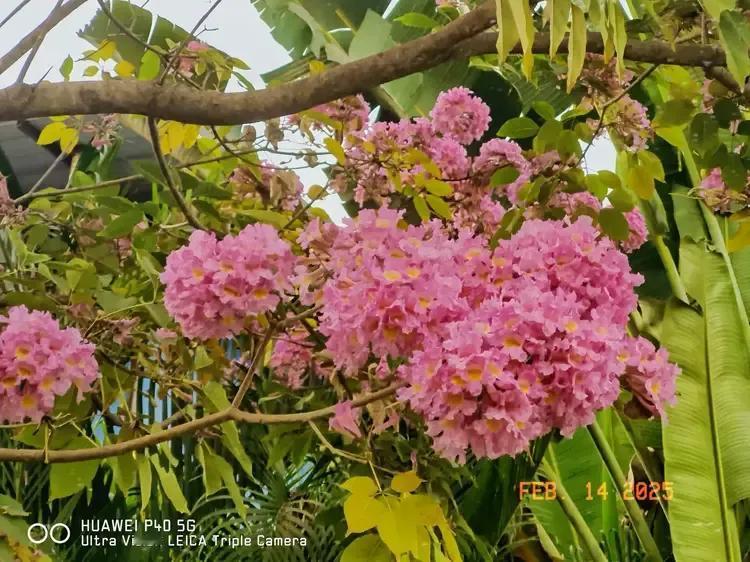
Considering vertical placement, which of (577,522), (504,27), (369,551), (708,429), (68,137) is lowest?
(577,522)

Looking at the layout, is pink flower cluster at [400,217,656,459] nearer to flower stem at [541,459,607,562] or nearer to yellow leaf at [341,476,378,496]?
yellow leaf at [341,476,378,496]

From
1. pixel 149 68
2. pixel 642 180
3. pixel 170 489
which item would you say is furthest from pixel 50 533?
pixel 642 180

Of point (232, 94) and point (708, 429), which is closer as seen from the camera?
point (232, 94)

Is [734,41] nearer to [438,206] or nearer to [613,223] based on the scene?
[613,223]

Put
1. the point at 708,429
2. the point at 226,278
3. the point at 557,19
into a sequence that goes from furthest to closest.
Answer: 1. the point at 708,429
2. the point at 226,278
3. the point at 557,19

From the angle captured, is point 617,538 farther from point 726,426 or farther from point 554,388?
point 554,388

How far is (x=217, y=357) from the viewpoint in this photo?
0.80 metres

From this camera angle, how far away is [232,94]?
1.49 ft

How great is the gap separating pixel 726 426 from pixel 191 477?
0.87 metres

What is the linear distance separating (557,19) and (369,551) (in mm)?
400

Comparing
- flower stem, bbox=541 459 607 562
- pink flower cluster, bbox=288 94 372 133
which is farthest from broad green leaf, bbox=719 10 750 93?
flower stem, bbox=541 459 607 562

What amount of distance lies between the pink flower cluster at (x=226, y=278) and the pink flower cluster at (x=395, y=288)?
2.6 inches

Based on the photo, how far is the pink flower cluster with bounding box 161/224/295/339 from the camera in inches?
22.3

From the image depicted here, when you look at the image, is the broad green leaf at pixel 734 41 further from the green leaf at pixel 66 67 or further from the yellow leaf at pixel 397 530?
the green leaf at pixel 66 67
